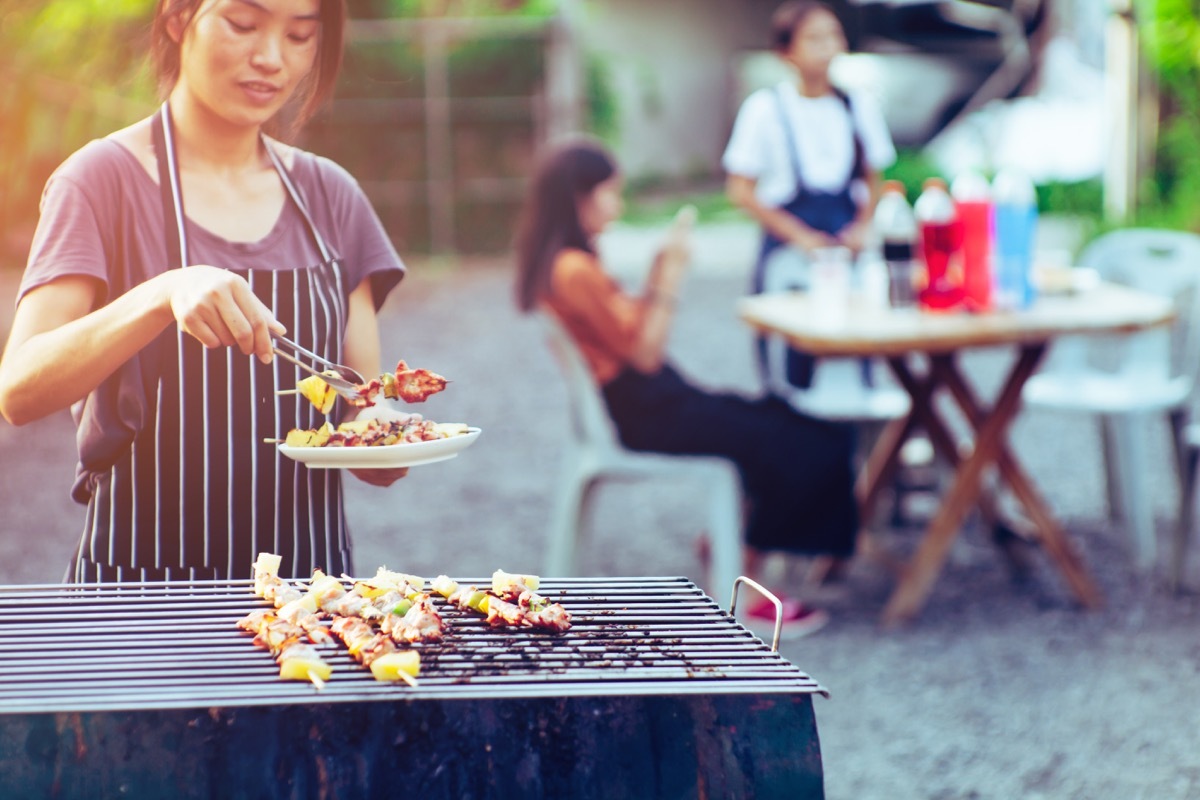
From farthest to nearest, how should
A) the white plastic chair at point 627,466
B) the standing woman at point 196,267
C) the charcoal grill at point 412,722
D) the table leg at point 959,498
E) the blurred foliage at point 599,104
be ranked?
the blurred foliage at point 599,104
the table leg at point 959,498
the white plastic chair at point 627,466
the standing woman at point 196,267
the charcoal grill at point 412,722

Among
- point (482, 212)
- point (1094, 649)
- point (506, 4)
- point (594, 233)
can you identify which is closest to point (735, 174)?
point (594, 233)

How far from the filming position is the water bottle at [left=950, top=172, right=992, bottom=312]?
479cm

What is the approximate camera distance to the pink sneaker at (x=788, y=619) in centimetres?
475

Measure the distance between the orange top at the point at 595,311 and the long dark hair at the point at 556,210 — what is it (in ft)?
0.22

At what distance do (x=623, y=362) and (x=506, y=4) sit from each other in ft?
38.5

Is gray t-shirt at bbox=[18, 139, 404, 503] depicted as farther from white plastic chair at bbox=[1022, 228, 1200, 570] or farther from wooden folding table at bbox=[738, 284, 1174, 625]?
white plastic chair at bbox=[1022, 228, 1200, 570]

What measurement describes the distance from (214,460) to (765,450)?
2903 mm

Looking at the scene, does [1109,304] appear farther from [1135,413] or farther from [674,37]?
[674,37]

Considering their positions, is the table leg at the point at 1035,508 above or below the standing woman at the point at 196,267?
below

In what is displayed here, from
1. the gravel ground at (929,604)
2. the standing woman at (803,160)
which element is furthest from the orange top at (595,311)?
the standing woman at (803,160)

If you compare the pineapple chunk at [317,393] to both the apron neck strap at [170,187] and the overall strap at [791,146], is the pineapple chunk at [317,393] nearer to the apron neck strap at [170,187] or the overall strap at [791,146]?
the apron neck strap at [170,187]

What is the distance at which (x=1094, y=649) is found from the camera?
14.9 ft

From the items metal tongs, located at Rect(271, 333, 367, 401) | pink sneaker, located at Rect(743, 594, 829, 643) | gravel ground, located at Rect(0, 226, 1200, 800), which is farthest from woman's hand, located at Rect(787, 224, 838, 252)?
metal tongs, located at Rect(271, 333, 367, 401)

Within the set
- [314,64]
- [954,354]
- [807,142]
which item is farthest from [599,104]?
[314,64]
